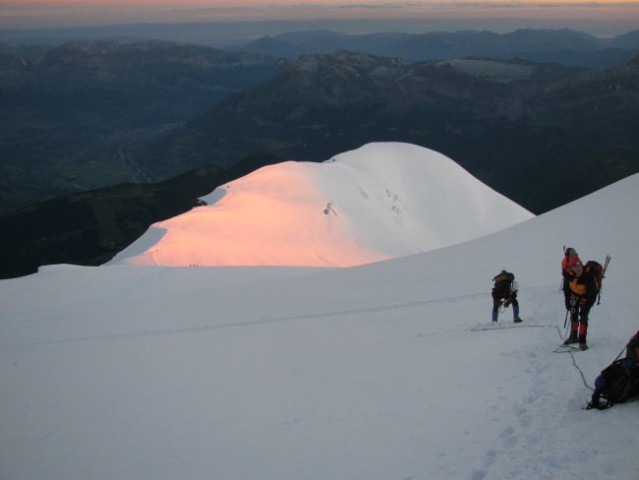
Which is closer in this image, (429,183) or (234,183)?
(234,183)

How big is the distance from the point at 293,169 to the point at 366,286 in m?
37.4

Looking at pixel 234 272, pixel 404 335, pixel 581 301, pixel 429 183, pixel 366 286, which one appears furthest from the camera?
pixel 429 183

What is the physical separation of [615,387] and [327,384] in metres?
4.87

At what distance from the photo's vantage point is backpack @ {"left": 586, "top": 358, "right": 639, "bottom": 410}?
7.39m

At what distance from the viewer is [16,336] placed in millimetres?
16656

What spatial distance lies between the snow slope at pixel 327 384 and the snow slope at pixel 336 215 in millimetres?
16210

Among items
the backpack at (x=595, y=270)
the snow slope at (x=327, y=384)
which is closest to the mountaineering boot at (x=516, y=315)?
the snow slope at (x=327, y=384)

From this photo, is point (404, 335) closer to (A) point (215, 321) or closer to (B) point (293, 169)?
(A) point (215, 321)

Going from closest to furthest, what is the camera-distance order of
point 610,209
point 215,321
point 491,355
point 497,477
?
point 497,477 → point 491,355 → point 215,321 → point 610,209

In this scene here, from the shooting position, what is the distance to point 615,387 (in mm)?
7445

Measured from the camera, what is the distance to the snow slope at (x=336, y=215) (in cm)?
3672

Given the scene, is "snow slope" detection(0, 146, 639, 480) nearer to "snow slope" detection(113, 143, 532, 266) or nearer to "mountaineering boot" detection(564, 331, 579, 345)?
"mountaineering boot" detection(564, 331, 579, 345)

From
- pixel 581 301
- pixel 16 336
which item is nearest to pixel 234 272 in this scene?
pixel 16 336

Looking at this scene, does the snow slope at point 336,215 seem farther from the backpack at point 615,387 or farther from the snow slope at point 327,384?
the backpack at point 615,387
